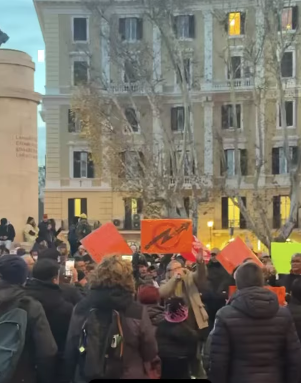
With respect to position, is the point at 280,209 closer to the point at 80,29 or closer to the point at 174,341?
the point at 80,29

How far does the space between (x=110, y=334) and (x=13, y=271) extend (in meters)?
0.96

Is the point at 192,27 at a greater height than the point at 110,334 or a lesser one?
greater

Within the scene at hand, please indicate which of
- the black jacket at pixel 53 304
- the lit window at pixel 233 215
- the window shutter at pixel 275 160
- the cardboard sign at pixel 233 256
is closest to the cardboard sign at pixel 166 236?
the cardboard sign at pixel 233 256

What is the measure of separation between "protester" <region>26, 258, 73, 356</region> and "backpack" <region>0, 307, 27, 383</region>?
476 millimetres

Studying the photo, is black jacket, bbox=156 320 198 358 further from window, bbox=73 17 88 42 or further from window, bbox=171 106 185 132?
window, bbox=73 17 88 42

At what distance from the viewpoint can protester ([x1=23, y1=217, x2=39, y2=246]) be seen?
21.4 meters

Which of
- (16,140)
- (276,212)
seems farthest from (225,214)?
(16,140)

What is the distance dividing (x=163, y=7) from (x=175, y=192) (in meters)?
6.62

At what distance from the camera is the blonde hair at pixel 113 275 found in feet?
15.7

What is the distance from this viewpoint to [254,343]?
4641mm

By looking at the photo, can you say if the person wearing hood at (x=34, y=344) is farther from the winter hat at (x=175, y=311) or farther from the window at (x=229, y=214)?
the window at (x=229, y=214)

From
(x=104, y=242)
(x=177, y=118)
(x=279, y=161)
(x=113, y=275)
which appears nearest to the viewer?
(x=113, y=275)

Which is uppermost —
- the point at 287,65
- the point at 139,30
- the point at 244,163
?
the point at 139,30

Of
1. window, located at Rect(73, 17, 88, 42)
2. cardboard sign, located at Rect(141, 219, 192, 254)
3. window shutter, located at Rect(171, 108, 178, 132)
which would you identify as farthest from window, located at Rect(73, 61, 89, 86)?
cardboard sign, located at Rect(141, 219, 192, 254)
